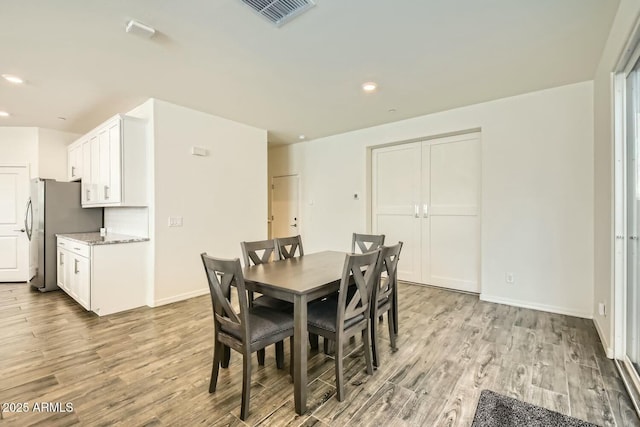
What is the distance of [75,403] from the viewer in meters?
1.86


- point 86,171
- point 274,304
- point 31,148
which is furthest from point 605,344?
point 31,148

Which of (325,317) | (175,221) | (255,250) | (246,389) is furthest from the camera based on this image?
(175,221)

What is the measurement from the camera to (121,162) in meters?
3.56

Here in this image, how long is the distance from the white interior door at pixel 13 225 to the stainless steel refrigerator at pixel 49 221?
446 mm

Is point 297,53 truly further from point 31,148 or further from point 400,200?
point 31,148

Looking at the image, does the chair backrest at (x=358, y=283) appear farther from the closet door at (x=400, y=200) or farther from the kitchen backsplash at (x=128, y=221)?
the kitchen backsplash at (x=128, y=221)

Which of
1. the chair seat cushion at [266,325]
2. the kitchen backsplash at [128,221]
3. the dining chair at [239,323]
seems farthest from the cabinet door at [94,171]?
the chair seat cushion at [266,325]

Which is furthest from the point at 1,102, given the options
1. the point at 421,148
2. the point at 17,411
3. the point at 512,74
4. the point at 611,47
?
the point at 611,47

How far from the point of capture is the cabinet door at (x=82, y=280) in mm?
3350

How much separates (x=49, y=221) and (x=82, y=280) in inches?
62.6

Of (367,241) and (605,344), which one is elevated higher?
(367,241)

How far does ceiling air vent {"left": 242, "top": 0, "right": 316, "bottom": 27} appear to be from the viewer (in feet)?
6.29

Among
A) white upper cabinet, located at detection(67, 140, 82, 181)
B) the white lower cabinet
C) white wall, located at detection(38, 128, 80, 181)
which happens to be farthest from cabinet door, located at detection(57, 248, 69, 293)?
white wall, located at detection(38, 128, 80, 181)

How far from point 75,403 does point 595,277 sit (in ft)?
15.1
